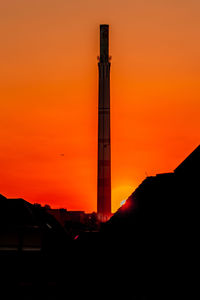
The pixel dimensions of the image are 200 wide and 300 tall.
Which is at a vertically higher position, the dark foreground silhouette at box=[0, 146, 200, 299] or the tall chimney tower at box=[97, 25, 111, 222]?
the tall chimney tower at box=[97, 25, 111, 222]

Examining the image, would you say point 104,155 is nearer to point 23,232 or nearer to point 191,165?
point 23,232

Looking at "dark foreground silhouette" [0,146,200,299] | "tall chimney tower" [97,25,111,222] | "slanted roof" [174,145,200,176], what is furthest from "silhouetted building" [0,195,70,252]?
"tall chimney tower" [97,25,111,222]

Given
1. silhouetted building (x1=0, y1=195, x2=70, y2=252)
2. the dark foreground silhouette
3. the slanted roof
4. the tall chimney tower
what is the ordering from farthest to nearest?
the tall chimney tower < silhouetted building (x1=0, y1=195, x2=70, y2=252) < the slanted roof < the dark foreground silhouette

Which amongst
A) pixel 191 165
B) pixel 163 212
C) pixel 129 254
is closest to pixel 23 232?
pixel 129 254

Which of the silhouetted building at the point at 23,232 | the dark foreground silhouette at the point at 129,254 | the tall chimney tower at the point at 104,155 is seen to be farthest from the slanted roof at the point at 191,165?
the tall chimney tower at the point at 104,155

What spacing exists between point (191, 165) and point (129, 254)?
307 cm

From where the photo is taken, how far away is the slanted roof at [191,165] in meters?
11.3

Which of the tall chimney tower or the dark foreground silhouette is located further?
the tall chimney tower

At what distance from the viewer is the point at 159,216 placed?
12086mm

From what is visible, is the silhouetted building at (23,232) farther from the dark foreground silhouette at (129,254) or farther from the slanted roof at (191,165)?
the slanted roof at (191,165)

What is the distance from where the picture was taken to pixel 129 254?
40.6 ft

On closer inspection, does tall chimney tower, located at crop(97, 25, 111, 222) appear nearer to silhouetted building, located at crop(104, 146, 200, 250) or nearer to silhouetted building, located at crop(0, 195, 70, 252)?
silhouetted building, located at crop(0, 195, 70, 252)

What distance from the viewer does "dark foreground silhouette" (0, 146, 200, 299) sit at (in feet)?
36.8

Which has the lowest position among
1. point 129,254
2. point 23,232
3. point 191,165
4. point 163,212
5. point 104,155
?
point 129,254
